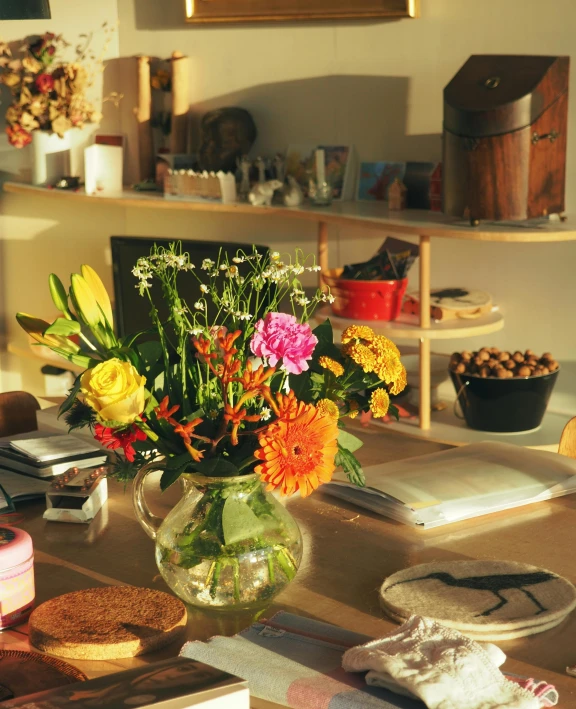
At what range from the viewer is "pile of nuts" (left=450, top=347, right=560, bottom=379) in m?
2.85

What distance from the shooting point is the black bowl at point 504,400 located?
285 cm

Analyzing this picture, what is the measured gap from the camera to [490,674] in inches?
39.0

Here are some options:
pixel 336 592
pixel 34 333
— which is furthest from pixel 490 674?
pixel 34 333

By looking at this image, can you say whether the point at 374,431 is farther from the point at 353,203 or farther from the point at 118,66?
the point at 118,66

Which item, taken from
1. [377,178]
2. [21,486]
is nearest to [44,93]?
[377,178]

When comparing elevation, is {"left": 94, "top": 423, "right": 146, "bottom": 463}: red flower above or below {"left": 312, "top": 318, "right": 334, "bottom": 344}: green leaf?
below

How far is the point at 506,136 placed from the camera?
2.61 m

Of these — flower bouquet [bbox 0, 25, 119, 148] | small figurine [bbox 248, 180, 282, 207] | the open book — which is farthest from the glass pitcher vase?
flower bouquet [bbox 0, 25, 119, 148]

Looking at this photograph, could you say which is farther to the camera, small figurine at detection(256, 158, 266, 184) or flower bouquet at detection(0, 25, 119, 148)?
flower bouquet at detection(0, 25, 119, 148)

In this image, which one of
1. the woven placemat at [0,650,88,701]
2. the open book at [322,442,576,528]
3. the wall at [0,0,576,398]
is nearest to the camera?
the woven placemat at [0,650,88,701]

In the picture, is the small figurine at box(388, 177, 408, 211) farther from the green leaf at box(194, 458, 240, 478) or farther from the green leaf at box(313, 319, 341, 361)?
the green leaf at box(194, 458, 240, 478)

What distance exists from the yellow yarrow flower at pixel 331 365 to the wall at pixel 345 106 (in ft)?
6.39

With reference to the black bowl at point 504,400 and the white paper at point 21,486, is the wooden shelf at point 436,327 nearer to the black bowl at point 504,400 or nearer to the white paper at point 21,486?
the black bowl at point 504,400

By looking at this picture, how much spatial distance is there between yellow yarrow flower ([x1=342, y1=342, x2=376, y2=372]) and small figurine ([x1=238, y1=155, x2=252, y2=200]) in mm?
2295
